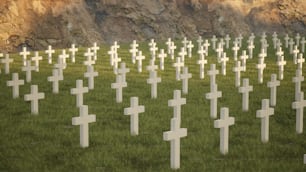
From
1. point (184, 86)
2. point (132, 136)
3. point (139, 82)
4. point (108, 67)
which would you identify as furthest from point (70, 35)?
point (132, 136)

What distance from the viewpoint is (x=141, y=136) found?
8.80 m

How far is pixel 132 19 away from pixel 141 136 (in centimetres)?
3094

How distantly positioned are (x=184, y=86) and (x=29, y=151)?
613 cm

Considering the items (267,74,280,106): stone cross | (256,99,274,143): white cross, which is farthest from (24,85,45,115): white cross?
(267,74,280,106): stone cross

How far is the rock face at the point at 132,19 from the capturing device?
106 ft

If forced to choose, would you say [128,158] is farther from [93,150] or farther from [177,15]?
[177,15]

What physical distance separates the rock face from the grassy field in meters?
18.8

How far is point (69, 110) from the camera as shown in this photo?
11.1 metres

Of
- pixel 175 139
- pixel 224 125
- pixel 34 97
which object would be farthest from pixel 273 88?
pixel 175 139

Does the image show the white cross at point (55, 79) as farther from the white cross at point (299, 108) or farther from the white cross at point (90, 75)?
the white cross at point (299, 108)

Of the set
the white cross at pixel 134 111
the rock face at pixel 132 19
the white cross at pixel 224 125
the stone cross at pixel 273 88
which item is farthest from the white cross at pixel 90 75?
the rock face at pixel 132 19

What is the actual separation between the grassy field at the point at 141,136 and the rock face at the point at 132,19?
1879cm

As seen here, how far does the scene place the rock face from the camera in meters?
32.3

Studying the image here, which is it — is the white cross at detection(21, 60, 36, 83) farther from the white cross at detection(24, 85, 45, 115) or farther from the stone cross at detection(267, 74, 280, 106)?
the stone cross at detection(267, 74, 280, 106)
